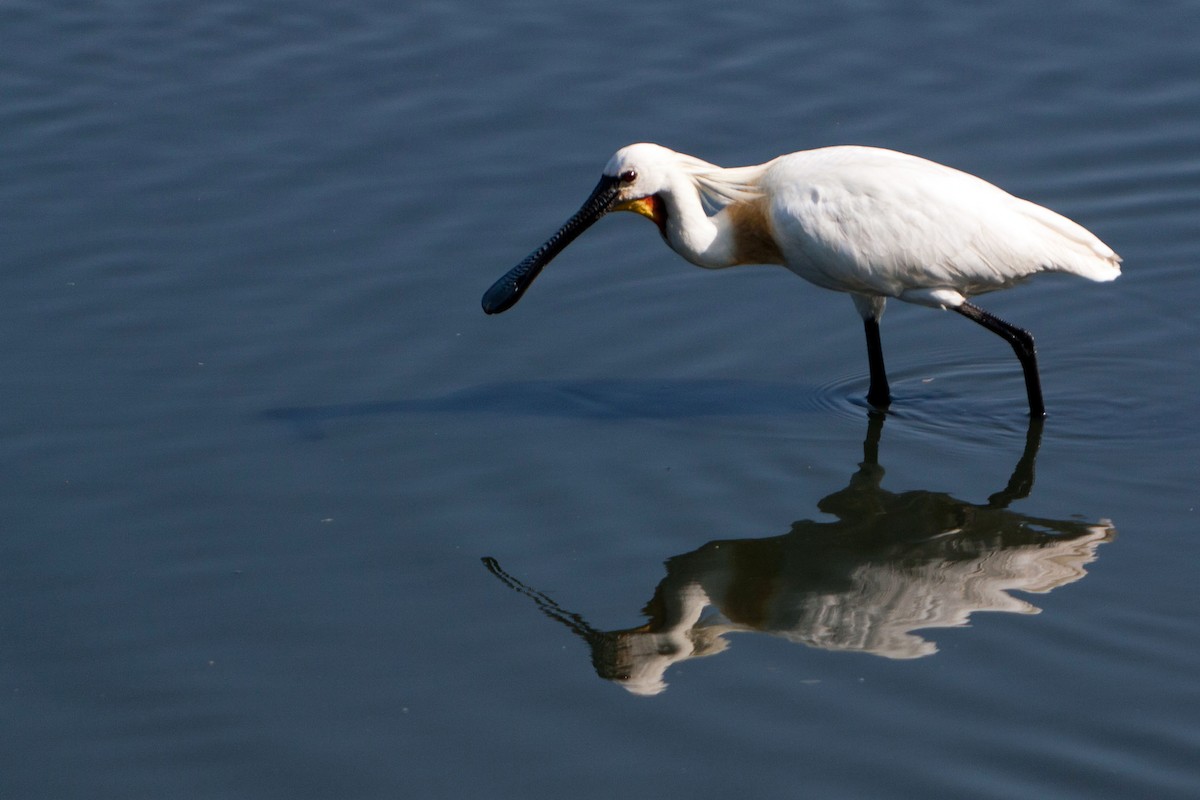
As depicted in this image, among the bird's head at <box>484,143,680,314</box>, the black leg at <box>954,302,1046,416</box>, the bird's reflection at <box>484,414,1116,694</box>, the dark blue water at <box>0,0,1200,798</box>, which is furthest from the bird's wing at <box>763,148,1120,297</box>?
the bird's reflection at <box>484,414,1116,694</box>

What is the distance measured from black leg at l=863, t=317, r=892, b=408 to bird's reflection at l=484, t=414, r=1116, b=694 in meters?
0.84

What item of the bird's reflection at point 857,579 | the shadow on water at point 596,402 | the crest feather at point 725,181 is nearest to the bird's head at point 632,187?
the crest feather at point 725,181

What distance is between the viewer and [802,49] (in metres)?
13.8

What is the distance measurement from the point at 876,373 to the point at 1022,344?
772 millimetres

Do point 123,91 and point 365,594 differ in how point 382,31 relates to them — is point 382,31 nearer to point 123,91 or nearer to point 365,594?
point 123,91

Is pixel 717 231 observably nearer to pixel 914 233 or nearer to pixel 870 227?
pixel 870 227

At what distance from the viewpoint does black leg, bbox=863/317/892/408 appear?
31.6 feet

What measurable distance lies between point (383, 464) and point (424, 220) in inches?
111

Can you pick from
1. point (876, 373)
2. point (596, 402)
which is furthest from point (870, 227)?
point (596, 402)

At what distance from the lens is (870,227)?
916cm

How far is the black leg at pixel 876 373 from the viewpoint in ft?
31.6

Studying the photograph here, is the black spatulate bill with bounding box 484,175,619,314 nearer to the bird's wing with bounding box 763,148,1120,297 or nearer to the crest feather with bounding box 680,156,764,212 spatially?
the crest feather with bounding box 680,156,764,212

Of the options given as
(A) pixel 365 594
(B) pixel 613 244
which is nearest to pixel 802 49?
(B) pixel 613 244

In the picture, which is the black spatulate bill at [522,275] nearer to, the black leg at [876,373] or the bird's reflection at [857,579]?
the black leg at [876,373]
